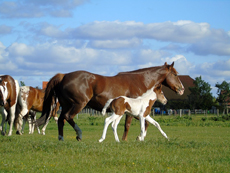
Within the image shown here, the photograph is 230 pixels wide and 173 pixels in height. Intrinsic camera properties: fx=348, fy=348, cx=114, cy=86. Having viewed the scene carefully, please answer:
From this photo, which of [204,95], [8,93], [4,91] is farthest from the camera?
[204,95]

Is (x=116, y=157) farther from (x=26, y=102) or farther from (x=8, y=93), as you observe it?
(x=26, y=102)

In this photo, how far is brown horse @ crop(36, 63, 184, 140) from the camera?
10.9 meters

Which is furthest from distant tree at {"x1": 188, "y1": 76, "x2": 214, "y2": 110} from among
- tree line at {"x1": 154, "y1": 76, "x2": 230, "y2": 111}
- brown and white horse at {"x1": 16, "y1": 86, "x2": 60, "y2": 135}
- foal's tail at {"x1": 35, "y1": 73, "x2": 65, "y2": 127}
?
foal's tail at {"x1": 35, "y1": 73, "x2": 65, "y2": 127}

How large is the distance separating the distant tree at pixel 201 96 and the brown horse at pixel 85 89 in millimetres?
51776

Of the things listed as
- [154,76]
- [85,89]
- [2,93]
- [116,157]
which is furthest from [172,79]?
[2,93]

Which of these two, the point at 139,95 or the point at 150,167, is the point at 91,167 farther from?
the point at 139,95

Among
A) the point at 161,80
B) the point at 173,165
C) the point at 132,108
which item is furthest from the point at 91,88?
the point at 173,165

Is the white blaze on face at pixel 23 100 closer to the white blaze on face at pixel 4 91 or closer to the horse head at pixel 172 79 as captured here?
the white blaze on face at pixel 4 91

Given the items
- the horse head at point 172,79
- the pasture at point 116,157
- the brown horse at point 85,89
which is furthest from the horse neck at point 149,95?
the pasture at point 116,157

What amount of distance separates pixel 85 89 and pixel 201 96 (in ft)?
179

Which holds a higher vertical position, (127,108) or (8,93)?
(8,93)

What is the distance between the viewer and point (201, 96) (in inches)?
2474

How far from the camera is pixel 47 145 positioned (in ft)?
28.3

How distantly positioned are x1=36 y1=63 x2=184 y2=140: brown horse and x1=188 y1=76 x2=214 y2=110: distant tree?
51776mm
